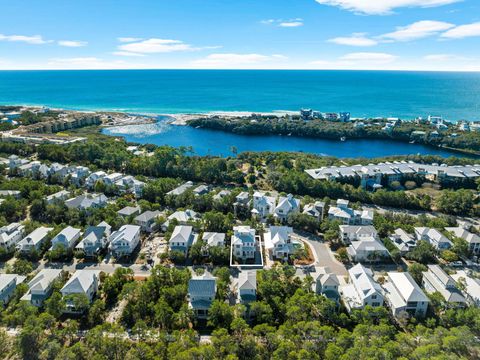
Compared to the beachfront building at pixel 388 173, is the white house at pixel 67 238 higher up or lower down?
lower down

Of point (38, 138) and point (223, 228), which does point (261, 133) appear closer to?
point (38, 138)

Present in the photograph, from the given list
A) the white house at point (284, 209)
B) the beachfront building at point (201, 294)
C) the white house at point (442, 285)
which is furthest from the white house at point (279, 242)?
the white house at point (442, 285)

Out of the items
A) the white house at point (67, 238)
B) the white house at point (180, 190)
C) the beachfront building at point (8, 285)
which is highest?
the white house at point (180, 190)

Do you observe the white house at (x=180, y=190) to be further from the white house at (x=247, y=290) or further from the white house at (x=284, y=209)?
the white house at (x=247, y=290)

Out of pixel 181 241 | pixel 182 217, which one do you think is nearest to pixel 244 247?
pixel 181 241

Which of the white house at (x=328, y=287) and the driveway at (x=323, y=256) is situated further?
the driveway at (x=323, y=256)

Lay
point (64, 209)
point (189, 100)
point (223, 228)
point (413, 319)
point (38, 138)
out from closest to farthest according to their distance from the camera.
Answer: point (413, 319) → point (223, 228) → point (64, 209) → point (38, 138) → point (189, 100)

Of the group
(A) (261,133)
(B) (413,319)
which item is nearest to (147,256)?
(B) (413,319)

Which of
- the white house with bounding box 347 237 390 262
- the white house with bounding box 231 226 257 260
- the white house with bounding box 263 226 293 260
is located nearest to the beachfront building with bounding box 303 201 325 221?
A: the white house with bounding box 263 226 293 260
